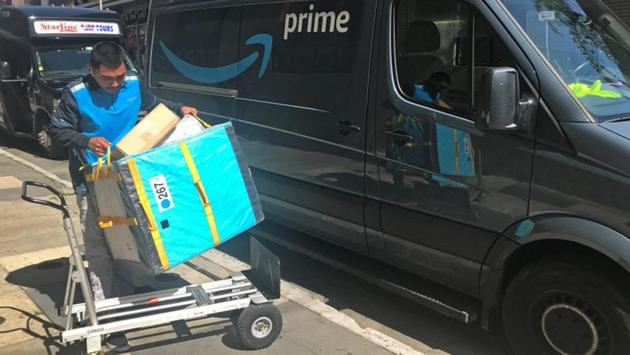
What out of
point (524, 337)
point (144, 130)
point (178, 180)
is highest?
point (144, 130)

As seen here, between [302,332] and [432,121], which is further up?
[432,121]

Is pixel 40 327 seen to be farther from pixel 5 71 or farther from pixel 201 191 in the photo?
pixel 5 71

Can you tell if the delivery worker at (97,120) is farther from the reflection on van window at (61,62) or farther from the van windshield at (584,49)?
the reflection on van window at (61,62)

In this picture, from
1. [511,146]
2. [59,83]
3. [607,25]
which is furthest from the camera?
[59,83]

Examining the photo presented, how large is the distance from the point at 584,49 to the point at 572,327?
58.7 inches

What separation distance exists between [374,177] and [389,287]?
714mm

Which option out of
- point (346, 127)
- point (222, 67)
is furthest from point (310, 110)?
point (222, 67)

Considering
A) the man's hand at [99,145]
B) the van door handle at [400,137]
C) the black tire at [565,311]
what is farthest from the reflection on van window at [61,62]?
the black tire at [565,311]

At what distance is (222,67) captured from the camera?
5.34 meters

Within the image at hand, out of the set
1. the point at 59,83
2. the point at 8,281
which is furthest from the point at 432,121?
the point at 59,83

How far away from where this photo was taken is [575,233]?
9.48ft

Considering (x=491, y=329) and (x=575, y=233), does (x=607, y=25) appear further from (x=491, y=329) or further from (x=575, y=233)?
(x=491, y=329)

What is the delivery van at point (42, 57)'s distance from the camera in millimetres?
10305

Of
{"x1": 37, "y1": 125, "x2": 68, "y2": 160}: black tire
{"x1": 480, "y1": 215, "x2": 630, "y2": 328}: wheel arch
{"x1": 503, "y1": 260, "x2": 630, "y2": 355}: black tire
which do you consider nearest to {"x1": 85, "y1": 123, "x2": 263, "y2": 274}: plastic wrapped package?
{"x1": 480, "y1": 215, "x2": 630, "y2": 328}: wheel arch
